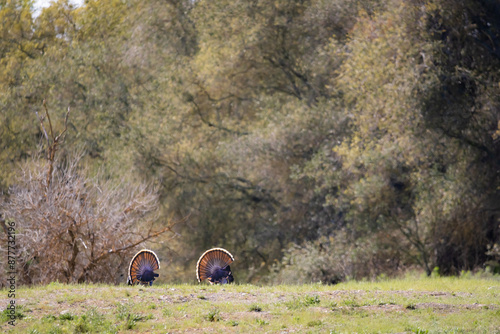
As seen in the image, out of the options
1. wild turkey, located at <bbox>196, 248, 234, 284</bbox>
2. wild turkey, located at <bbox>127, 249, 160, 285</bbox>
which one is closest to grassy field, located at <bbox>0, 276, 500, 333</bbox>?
wild turkey, located at <bbox>127, 249, 160, 285</bbox>

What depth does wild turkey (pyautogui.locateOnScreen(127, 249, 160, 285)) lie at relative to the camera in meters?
13.3

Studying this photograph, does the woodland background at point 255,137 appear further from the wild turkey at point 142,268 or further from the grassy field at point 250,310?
the grassy field at point 250,310

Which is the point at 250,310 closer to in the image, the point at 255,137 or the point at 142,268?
the point at 142,268

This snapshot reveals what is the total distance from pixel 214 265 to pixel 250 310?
15.1 feet

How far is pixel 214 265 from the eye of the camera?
44.8 ft

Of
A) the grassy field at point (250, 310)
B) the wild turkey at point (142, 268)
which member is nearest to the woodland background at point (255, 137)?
the wild turkey at point (142, 268)

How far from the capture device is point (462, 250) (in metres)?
17.6

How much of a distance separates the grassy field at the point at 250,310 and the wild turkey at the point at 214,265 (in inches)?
100

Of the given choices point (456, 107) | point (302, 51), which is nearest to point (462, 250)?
point (456, 107)

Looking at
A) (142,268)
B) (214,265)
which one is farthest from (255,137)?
(142,268)

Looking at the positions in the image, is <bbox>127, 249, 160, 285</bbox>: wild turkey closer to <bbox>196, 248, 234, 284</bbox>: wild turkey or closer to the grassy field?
<bbox>196, 248, 234, 284</bbox>: wild turkey

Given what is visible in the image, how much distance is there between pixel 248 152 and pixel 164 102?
4.42m

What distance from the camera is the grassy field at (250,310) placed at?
8.06 metres

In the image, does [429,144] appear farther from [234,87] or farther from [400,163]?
[234,87]
